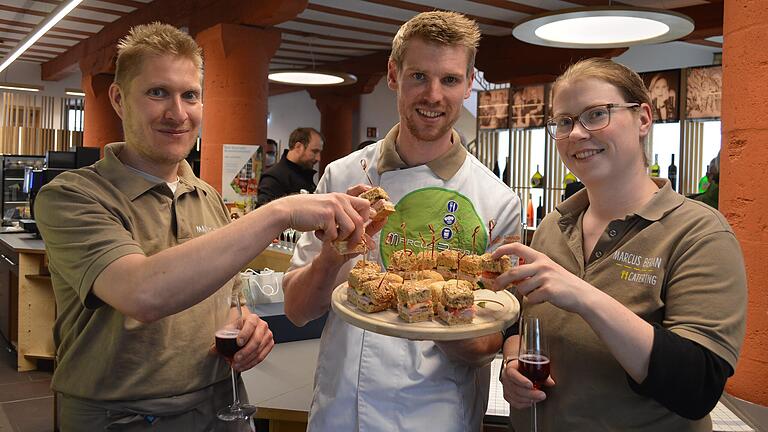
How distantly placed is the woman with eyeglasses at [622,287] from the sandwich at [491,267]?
136 millimetres

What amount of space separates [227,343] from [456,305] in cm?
65

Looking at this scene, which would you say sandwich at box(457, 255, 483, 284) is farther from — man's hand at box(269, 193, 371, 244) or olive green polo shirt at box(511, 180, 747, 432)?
man's hand at box(269, 193, 371, 244)

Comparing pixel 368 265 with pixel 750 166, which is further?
pixel 750 166

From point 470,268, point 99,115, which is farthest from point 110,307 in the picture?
point 99,115

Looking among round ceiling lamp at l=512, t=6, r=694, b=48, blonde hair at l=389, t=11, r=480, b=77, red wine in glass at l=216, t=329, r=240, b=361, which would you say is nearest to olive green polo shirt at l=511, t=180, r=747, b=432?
blonde hair at l=389, t=11, r=480, b=77

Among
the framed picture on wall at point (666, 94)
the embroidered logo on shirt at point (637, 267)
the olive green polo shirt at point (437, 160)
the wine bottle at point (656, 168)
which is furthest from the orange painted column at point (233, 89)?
the embroidered logo on shirt at point (637, 267)

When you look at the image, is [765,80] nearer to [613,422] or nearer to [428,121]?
[428,121]

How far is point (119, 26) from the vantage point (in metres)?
10.2

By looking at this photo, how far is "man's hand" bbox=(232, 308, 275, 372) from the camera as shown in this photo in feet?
6.17

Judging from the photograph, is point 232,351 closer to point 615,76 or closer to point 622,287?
point 622,287

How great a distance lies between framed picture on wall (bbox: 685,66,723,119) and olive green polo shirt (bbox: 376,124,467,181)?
6.24 metres

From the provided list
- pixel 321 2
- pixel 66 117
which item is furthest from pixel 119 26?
pixel 66 117

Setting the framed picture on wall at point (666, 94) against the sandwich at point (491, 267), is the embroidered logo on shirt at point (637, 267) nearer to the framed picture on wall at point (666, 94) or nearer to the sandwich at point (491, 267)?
the sandwich at point (491, 267)

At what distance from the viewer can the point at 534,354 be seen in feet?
5.53
